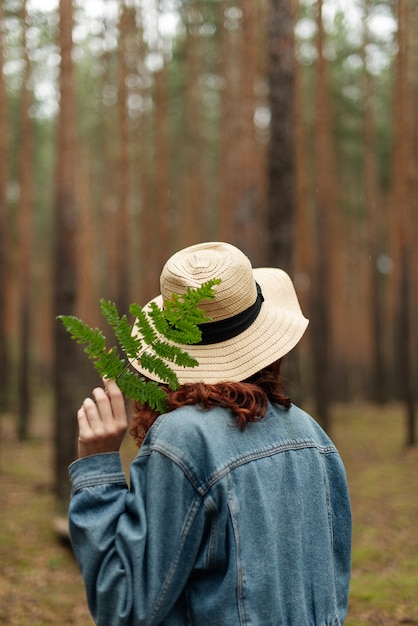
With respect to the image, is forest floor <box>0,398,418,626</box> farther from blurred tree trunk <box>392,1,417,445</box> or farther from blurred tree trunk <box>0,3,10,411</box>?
blurred tree trunk <box>0,3,10,411</box>

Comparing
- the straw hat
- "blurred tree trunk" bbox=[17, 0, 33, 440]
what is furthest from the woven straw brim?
"blurred tree trunk" bbox=[17, 0, 33, 440]

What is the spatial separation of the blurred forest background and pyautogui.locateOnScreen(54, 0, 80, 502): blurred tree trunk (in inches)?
→ 0.8

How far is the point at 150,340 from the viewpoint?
179cm

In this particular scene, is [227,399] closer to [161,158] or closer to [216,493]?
[216,493]

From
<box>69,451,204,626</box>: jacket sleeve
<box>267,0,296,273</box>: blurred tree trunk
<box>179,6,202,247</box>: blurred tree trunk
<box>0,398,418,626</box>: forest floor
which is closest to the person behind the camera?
<box>69,451,204,626</box>: jacket sleeve

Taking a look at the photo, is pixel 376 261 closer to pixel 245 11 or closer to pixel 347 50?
pixel 347 50

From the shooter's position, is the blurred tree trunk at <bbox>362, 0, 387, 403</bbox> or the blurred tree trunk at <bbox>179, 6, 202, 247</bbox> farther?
the blurred tree trunk at <bbox>179, 6, 202, 247</bbox>

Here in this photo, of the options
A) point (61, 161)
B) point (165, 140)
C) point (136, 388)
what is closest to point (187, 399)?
point (136, 388)

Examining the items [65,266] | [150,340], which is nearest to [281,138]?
[65,266]

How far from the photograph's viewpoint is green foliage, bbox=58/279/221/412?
69.0 inches

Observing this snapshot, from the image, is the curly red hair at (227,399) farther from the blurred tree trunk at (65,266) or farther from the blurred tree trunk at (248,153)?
the blurred tree trunk at (248,153)

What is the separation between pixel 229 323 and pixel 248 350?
90 mm

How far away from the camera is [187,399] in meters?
1.79

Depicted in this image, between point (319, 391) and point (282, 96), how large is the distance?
8.18m
